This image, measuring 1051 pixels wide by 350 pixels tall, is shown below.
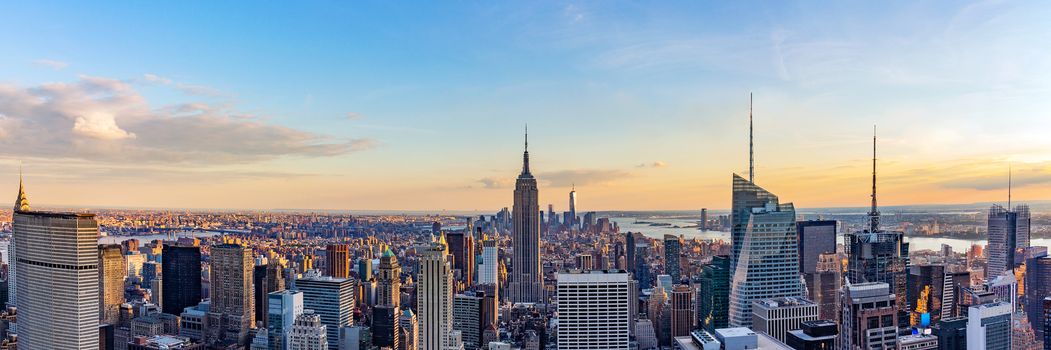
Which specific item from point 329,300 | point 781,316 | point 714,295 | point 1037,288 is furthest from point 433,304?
point 1037,288

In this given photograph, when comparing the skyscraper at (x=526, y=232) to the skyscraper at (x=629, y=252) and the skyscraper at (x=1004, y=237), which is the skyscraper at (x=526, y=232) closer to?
the skyscraper at (x=629, y=252)

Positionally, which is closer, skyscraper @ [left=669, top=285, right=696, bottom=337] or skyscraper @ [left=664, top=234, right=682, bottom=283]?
skyscraper @ [left=669, top=285, right=696, bottom=337]

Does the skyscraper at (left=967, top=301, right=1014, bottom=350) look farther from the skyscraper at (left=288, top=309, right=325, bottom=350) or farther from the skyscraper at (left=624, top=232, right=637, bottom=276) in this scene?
the skyscraper at (left=624, top=232, right=637, bottom=276)

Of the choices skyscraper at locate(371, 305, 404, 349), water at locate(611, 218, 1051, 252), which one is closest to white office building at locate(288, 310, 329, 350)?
skyscraper at locate(371, 305, 404, 349)

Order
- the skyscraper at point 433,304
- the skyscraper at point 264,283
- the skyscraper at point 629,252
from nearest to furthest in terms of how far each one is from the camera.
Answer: the skyscraper at point 433,304 → the skyscraper at point 264,283 → the skyscraper at point 629,252

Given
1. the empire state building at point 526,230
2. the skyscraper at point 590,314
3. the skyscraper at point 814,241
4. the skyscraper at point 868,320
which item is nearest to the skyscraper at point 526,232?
the empire state building at point 526,230

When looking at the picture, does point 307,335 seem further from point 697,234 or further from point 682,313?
point 697,234
